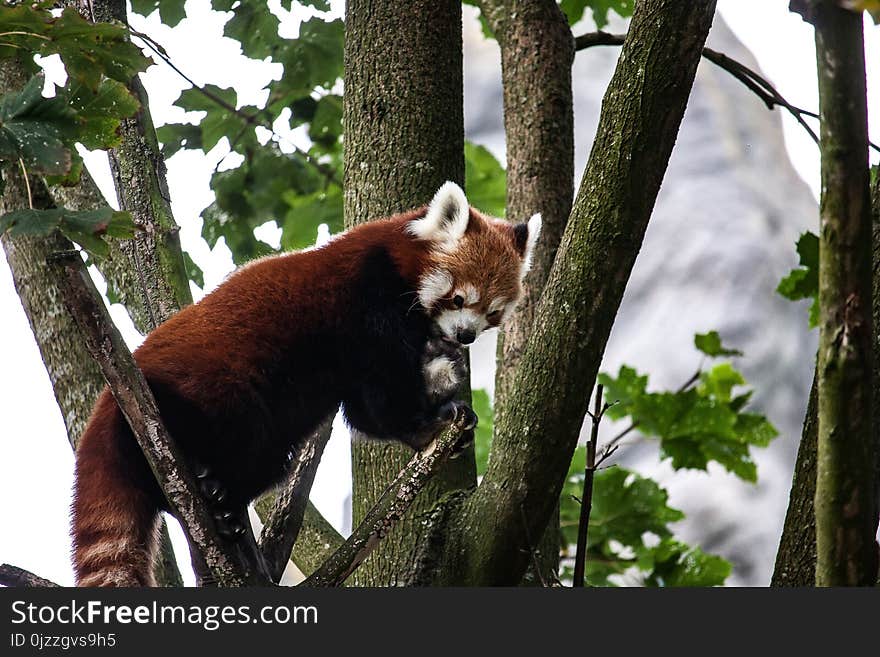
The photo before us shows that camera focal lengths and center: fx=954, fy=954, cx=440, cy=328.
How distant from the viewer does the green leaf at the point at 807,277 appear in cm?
267

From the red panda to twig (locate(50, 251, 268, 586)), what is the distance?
25 centimetres

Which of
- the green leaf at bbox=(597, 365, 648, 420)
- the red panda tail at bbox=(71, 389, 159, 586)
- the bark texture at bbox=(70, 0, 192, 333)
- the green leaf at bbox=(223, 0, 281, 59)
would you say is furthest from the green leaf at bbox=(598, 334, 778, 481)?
the green leaf at bbox=(223, 0, 281, 59)

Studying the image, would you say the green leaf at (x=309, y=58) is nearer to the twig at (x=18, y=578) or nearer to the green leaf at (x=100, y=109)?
the green leaf at (x=100, y=109)

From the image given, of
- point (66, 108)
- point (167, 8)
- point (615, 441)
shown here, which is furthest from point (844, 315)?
point (167, 8)

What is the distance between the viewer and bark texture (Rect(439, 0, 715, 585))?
1954 mm

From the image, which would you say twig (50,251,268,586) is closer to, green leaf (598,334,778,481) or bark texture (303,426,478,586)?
bark texture (303,426,478,586)

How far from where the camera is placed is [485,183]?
4.09 m

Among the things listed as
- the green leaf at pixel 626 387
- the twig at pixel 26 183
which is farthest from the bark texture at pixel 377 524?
the green leaf at pixel 626 387

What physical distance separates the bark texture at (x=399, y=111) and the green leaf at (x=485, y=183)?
1.00 metres

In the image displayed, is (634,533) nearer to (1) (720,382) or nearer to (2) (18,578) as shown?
(1) (720,382)

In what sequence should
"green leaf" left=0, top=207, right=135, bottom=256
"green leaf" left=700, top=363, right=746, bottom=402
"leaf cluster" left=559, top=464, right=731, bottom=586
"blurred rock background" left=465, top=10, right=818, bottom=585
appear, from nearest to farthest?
"green leaf" left=0, top=207, right=135, bottom=256 < "leaf cluster" left=559, top=464, right=731, bottom=586 < "green leaf" left=700, top=363, right=746, bottom=402 < "blurred rock background" left=465, top=10, right=818, bottom=585

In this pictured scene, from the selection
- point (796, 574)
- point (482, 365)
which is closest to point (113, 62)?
point (796, 574)

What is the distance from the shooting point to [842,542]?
1499mm

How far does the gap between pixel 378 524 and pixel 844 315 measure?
1.09 metres
